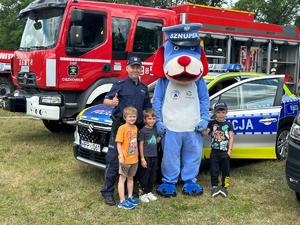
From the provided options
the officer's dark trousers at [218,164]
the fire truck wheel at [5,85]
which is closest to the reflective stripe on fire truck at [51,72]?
the officer's dark trousers at [218,164]

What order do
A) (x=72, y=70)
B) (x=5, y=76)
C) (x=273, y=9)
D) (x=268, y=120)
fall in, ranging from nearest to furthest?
(x=268, y=120) → (x=72, y=70) → (x=5, y=76) → (x=273, y=9)

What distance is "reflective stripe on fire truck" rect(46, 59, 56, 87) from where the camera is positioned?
23.7 feet

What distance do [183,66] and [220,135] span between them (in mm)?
929

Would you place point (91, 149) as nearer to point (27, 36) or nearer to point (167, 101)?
point (167, 101)

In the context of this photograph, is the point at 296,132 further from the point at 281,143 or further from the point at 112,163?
the point at 281,143

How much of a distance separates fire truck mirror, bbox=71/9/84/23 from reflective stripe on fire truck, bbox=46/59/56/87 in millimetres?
781

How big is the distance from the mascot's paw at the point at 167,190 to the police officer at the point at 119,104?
1.88ft

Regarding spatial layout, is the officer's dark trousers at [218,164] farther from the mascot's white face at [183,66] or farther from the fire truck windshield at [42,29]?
the fire truck windshield at [42,29]

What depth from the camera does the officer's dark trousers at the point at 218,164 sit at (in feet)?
16.6

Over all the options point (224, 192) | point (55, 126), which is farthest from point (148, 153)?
point (55, 126)

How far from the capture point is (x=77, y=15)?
7.30 metres

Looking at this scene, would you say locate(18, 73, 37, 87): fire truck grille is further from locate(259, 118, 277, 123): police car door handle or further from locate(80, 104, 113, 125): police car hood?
locate(259, 118, 277, 123): police car door handle

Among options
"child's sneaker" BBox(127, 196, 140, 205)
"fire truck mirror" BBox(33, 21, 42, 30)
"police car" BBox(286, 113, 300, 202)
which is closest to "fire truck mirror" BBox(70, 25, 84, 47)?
"fire truck mirror" BBox(33, 21, 42, 30)

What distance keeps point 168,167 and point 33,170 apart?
2.15 m
